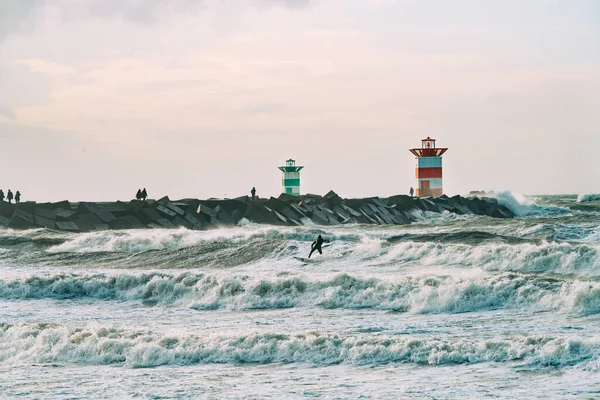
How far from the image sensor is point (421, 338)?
11461 mm

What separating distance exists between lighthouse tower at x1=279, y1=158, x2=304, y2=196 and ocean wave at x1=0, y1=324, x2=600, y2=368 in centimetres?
3496

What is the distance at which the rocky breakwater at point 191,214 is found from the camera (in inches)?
1282

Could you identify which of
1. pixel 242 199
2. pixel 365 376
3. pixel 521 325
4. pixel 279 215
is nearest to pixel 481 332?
pixel 521 325

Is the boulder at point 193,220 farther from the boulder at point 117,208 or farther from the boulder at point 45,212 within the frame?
the boulder at point 45,212

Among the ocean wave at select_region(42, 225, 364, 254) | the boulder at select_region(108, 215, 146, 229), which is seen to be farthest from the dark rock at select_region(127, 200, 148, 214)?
the ocean wave at select_region(42, 225, 364, 254)

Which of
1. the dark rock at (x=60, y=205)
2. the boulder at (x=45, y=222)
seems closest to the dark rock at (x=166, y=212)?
the boulder at (x=45, y=222)

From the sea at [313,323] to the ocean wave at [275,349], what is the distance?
0.08 ft

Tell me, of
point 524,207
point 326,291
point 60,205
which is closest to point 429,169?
point 524,207

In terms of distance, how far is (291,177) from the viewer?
47562mm

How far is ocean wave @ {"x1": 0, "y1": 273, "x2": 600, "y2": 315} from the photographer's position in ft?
46.5

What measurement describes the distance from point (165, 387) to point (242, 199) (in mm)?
27588

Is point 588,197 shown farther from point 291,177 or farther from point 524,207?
point 291,177

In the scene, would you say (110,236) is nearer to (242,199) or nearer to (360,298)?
(242,199)

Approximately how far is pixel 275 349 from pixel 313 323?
7.16ft
